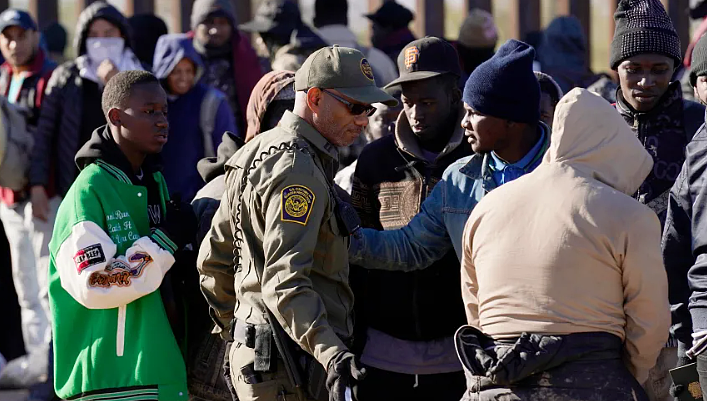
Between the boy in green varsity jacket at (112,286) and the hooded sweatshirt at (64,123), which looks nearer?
the boy in green varsity jacket at (112,286)

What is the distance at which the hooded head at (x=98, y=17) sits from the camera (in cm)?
750

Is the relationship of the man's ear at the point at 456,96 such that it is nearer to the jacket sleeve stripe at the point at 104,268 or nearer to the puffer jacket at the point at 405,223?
the puffer jacket at the point at 405,223

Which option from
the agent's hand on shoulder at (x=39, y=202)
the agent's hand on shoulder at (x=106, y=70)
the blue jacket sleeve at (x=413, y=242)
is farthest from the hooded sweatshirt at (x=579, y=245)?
the agent's hand on shoulder at (x=39, y=202)

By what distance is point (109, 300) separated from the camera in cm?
483

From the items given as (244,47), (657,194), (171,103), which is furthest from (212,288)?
(244,47)

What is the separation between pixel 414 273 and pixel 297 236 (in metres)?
1.08

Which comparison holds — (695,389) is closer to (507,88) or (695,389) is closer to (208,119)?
(507,88)

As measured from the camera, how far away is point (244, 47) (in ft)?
26.3

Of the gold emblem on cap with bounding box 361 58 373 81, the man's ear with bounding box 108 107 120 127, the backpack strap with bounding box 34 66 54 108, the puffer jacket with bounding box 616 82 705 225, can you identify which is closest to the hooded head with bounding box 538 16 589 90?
the puffer jacket with bounding box 616 82 705 225

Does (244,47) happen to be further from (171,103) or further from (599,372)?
(599,372)

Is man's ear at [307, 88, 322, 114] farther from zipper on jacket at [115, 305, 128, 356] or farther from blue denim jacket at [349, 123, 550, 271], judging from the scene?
zipper on jacket at [115, 305, 128, 356]

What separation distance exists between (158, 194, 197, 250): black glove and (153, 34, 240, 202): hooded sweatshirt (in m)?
1.76

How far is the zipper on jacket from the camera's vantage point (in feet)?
15.9

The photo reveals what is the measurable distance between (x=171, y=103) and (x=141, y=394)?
2.79 metres
